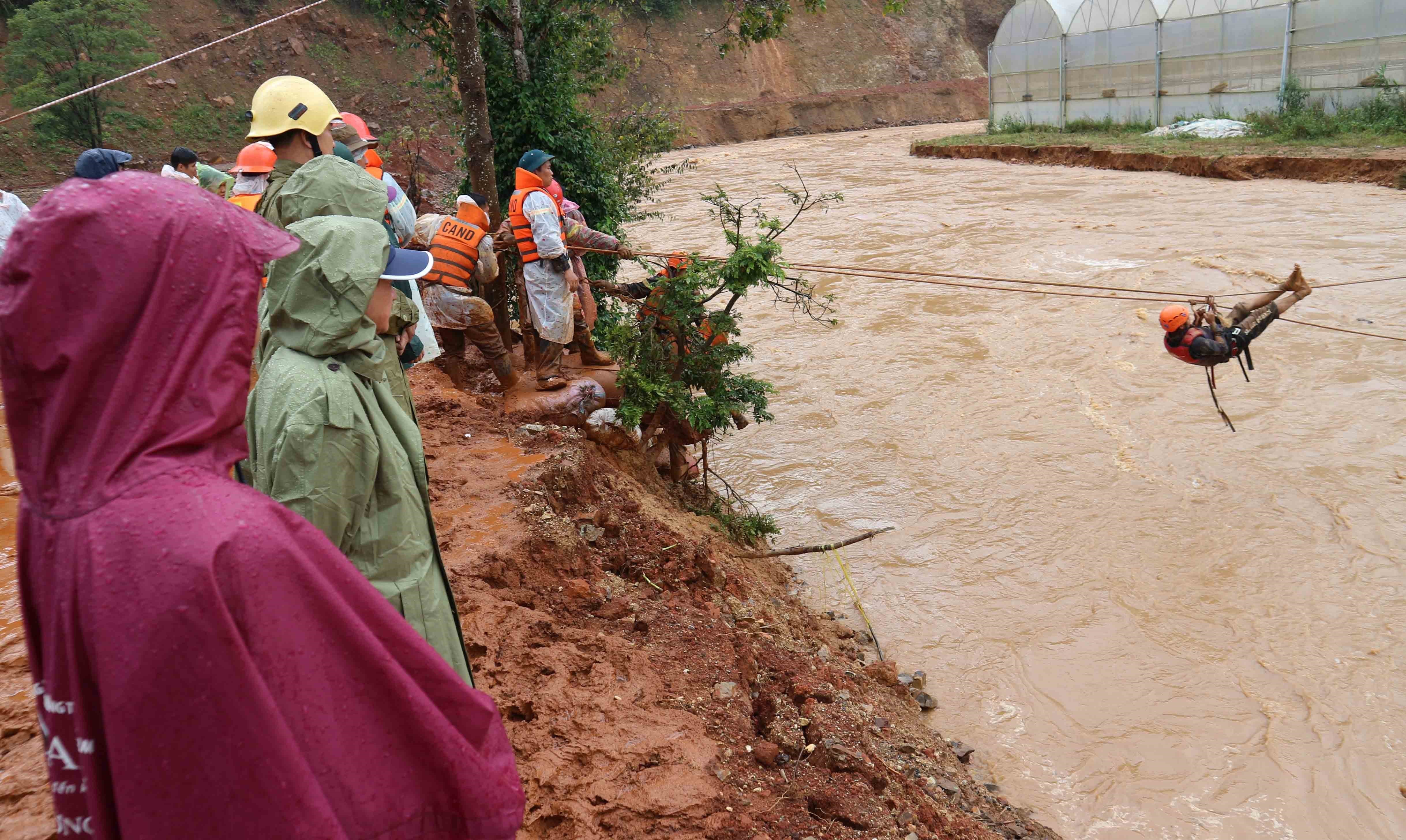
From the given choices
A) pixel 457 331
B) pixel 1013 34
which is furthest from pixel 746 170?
pixel 457 331

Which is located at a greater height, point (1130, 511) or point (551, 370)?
point (551, 370)

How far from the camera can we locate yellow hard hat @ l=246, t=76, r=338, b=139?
12.6 ft

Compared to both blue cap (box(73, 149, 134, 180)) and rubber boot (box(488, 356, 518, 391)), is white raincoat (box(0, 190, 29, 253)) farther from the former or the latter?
rubber boot (box(488, 356, 518, 391))

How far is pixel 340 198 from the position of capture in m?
3.15

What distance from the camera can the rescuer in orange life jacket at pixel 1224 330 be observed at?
6.38 meters

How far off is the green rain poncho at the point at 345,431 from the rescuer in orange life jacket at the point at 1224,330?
19.4 ft

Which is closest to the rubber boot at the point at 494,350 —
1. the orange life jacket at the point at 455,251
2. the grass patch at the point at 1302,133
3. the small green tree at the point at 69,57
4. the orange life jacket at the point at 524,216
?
the orange life jacket at the point at 455,251

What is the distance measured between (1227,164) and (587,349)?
573 inches

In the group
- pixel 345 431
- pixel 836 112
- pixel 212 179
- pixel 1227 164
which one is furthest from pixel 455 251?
pixel 836 112

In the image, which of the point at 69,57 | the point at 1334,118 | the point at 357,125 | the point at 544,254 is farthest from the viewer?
the point at 69,57

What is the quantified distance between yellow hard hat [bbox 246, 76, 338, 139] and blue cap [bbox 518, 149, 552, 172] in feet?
8.08

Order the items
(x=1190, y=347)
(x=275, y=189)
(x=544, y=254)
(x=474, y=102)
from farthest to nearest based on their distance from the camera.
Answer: (x=474, y=102) < (x=1190, y=347) < (x=544, y=254) < (x=275, y=189)

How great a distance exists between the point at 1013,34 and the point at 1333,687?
2518 centimetres

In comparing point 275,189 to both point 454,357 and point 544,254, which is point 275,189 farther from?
point 454,357
